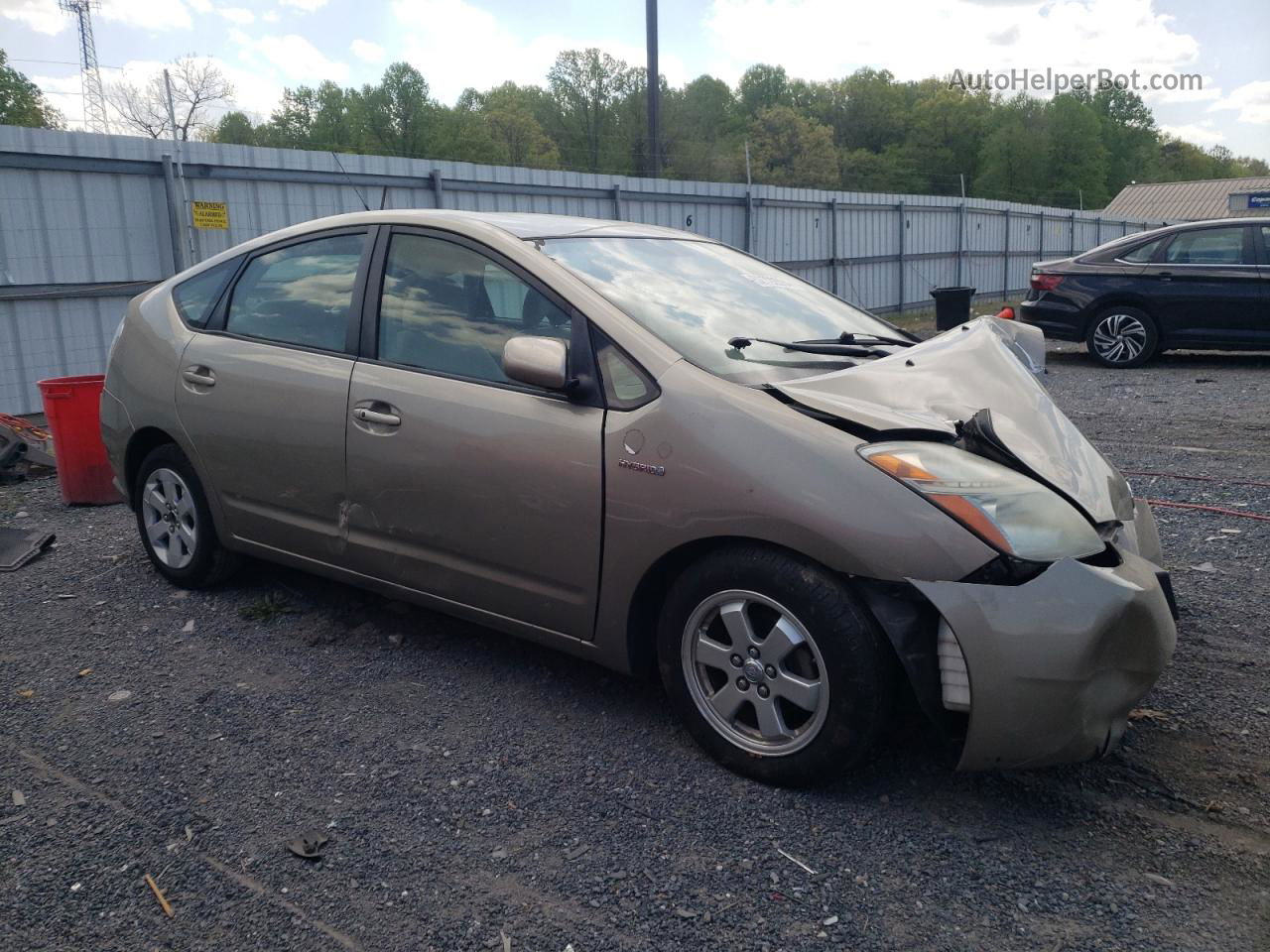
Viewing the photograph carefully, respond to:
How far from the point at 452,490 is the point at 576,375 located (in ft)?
1.98

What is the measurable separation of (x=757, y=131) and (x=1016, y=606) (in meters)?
70.5

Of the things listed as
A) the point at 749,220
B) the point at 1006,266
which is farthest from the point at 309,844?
the point at 1006,266

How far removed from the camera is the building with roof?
221ft

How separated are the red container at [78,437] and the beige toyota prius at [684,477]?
205 cm

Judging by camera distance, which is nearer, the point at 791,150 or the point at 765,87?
the point at 791,150

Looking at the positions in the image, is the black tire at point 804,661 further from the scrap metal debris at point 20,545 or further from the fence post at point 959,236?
the fence post at point 959,236

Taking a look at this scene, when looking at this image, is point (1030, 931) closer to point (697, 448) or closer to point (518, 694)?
point (697, 448)

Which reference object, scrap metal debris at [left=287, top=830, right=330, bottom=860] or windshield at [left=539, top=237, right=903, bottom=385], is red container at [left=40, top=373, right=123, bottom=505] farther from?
scrap metal debris at [left=287, top=830, right=330, bottom=860]

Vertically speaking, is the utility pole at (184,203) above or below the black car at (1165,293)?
above

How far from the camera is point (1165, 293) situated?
38.4 ft

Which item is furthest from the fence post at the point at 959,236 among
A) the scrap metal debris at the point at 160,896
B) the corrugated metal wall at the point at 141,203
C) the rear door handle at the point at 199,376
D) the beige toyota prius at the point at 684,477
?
the scrap metal debris at the point at 160,896

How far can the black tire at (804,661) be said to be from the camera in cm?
280

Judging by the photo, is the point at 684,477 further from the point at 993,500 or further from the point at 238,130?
the point at 238,130

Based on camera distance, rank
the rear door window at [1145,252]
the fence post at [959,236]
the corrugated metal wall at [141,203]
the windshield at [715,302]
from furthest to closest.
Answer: the fence post at [959,236] → the rear door window at [1145,252] → the corrugated metal wall at [141,203] → the windshield at [715,302]
